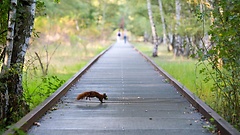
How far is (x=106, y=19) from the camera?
274ft

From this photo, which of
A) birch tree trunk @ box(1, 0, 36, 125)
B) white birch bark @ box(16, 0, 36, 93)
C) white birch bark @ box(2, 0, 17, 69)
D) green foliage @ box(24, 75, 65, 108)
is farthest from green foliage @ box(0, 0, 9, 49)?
green foliage @ box(24, 75, 65, 108)

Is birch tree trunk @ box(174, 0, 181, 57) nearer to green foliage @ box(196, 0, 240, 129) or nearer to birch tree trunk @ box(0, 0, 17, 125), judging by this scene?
green foliage @ box(196, 0, 240, 129)

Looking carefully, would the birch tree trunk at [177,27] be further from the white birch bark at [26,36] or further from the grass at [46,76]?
the white birch bark at [26,36]

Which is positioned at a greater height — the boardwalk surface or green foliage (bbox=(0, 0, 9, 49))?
green foliage (bbox=(0, 0, 9, 49))

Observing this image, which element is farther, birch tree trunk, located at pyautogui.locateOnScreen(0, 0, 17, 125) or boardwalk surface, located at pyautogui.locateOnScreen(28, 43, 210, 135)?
birch tree trunk, located at pyautogui.locateOnScreen(0, 0, 17, 125)

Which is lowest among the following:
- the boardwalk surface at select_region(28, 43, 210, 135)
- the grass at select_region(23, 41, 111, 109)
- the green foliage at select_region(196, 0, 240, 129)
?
the boardwalk surface at select_region(28, 43, 210, 135)

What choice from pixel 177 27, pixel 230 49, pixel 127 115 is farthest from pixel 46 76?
pixel 177 27

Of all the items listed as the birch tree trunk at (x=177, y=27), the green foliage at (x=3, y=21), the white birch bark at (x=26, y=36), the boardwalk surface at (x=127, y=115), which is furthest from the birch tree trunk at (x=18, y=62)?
the birch tree trunk at (x=177, y=27)

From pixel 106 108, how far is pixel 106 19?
243 feet

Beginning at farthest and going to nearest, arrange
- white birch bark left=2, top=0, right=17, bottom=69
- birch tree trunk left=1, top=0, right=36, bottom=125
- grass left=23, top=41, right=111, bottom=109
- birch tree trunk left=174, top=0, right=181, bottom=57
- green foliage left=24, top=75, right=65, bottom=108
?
1. birch tree trunk left=174, top=0, right=181, bottom=57
2. grass left=23, top=41, right=111, bottom=109
3. green foliage left=24, top=75, right=65, bottom=108
4. birch tree trunk left=1, top=0, right=36, bottom=125
5. white birch bark left=2, top=0, right=17, bottom=69

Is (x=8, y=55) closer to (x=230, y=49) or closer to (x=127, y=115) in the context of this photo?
(x=127, y=115)

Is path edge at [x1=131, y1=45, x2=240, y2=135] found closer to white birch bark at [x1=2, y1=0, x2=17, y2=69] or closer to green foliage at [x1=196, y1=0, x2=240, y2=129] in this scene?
green foliage at [x1=196, y1=0, x2=240, y2=129]

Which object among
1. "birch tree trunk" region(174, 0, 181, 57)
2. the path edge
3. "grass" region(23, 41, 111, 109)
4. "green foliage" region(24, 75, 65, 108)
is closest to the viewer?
the path edge

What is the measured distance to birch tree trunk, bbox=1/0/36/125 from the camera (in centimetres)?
835
